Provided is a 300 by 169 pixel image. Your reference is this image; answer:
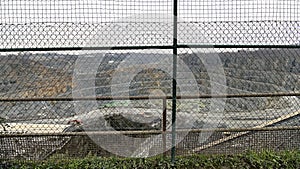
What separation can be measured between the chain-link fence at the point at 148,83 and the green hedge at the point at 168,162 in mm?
121

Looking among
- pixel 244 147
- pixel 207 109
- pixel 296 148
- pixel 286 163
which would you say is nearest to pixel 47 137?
pixel 207 109

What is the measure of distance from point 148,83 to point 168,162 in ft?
3.52

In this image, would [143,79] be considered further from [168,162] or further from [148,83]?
[168,162]

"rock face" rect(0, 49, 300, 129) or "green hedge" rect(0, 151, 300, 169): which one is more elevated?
"rock face" rect(0, 49, 300, 129)

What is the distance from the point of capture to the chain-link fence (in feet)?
12.4

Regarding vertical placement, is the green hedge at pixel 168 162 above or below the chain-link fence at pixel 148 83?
below

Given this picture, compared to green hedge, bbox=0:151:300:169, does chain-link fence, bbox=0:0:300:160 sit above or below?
above

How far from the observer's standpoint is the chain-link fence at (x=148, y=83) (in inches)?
149

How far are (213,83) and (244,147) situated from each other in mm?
1003

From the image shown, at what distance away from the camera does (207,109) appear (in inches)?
171

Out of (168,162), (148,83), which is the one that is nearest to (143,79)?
(148,83)

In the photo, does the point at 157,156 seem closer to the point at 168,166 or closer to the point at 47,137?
the point at 168,166

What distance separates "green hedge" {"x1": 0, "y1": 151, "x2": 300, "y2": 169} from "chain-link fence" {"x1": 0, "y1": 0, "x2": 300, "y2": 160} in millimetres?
121

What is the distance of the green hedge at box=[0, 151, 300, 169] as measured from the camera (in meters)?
3.99
